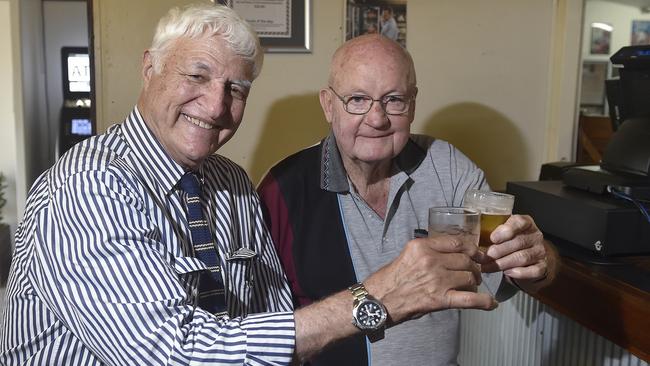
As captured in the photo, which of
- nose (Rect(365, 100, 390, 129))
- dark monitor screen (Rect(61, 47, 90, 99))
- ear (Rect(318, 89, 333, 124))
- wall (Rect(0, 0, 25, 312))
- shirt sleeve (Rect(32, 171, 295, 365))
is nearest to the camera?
shirt sleeve (Rect(32, 171, 295, 365))

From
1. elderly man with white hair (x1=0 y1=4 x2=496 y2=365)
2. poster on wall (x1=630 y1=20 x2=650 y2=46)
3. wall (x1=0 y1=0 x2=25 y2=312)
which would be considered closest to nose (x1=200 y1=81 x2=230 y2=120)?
elderly man with white hair (x1=0 y1=4 x2=496 y2=365)

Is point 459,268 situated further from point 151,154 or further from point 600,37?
point 600,37

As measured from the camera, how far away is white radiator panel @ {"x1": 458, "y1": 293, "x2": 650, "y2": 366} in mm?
1477

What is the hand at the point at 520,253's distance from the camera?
1185mm

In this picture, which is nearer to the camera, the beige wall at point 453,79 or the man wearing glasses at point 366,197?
the man wearing glasses at point 366,197

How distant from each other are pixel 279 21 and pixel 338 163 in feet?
2.37

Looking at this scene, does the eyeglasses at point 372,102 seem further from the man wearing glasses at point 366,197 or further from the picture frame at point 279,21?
the picture frame at point 279,21

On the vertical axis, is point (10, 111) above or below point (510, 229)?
above

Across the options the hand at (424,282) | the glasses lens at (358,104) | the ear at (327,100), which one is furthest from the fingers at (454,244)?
the ear at (327,100)

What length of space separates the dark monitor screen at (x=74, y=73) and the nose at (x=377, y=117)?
Result: 3555 millimetres

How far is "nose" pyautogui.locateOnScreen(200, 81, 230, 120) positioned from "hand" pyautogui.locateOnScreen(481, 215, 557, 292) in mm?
630

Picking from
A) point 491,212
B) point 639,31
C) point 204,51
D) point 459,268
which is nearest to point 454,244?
point 459,268

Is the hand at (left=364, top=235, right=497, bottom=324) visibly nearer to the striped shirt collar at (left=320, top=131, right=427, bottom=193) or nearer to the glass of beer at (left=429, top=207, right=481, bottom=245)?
the glass of beer at (left=429, top=207, right=481, bottom=245)

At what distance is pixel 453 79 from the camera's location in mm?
2232
